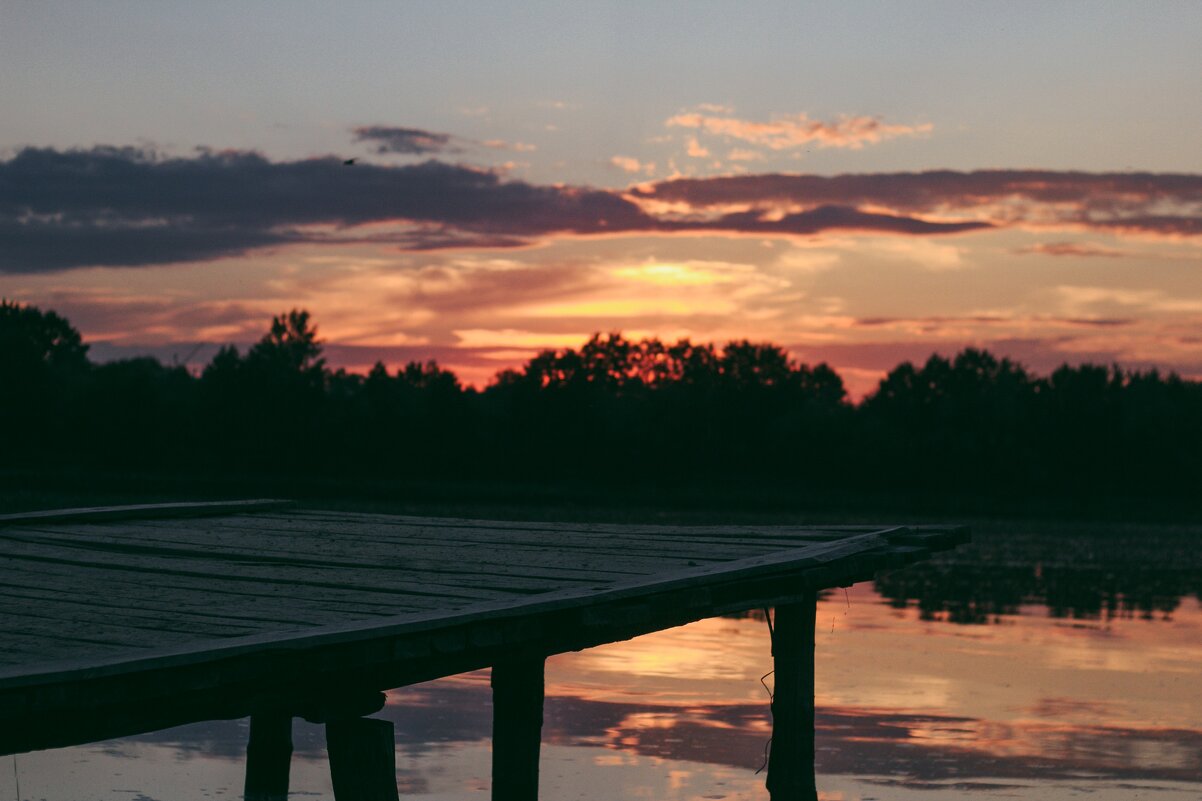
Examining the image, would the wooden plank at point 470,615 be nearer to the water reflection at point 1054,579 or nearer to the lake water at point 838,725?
the lake water at point 838,725

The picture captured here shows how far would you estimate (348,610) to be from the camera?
275 inches

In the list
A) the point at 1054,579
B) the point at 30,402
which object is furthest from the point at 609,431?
the point at 1054,579

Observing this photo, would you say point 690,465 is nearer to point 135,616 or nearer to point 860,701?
point 860,701

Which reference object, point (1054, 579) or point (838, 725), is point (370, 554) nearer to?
point (838, 725)

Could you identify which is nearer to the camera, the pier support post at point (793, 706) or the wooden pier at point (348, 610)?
the wooden pier at point (348, 610)

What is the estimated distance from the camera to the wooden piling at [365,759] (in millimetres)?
6906

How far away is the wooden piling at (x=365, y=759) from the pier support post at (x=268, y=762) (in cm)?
294

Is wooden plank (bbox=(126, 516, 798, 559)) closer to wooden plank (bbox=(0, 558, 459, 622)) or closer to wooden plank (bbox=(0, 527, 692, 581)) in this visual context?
wooden plank (bbox=(0, 527, 692, 581))

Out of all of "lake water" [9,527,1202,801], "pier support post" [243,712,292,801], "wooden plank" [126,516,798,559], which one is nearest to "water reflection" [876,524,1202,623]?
"lake water" [9,527,1202,801]

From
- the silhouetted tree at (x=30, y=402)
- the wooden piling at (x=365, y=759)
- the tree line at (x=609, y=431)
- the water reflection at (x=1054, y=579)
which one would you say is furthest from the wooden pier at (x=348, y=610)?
the silhouetted tree at (x=30, y=402)

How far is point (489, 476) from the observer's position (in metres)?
76.7

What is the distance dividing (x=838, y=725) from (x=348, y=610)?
7.58 metres

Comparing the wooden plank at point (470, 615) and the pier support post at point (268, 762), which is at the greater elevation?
the wooden plank at point (470, 615)

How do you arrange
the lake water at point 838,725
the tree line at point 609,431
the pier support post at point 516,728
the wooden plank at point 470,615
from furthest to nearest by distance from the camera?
the tree line at point 609,431 < the lake water at point 838,725 < the pier support post at point 516,728 < the wooden plank at point 470,615
